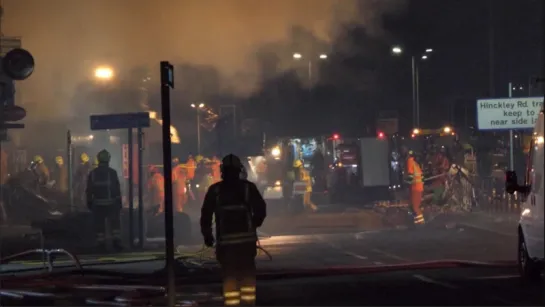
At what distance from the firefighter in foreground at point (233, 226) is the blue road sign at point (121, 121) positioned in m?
6.95

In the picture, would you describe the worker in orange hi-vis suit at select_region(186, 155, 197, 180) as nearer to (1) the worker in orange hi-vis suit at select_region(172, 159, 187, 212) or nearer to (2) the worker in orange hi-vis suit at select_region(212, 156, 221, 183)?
(2) the worker in orange hi-vis suit at select_region(212, 156, 221, 183)

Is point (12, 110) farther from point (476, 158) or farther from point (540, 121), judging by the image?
point (476, 158)

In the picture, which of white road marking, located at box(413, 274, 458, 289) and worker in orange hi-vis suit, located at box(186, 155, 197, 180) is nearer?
white road marking, located at box(413, 274, 458, 289)

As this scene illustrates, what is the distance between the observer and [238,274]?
570cm

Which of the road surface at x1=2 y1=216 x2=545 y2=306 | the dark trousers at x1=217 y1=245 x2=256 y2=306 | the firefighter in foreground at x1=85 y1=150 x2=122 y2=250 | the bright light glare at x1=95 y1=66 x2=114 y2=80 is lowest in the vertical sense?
the road surface at x1=2 y1=216 x2=545 y2=306

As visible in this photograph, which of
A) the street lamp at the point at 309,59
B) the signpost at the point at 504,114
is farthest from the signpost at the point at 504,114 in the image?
the street lamp at the point at 309,59

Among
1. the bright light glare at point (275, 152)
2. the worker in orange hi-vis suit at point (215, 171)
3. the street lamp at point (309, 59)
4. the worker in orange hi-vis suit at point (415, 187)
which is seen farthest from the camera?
the bright light glare at point (275, 152)

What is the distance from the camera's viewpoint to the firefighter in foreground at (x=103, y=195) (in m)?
12.0

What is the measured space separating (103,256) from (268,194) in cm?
→ 1184

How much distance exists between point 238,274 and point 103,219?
22.2ft

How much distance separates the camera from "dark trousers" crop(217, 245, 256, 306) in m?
5.69

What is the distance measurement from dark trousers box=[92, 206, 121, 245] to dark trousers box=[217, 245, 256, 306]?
6651mm

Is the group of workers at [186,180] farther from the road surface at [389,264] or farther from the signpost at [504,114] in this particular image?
the signpost at [504,114]

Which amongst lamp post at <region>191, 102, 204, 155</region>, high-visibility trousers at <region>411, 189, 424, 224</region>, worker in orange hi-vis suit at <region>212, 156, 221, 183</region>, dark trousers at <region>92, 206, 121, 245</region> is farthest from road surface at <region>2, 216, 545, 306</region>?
lamp post at <region>191, 102, 204, 155</region>
